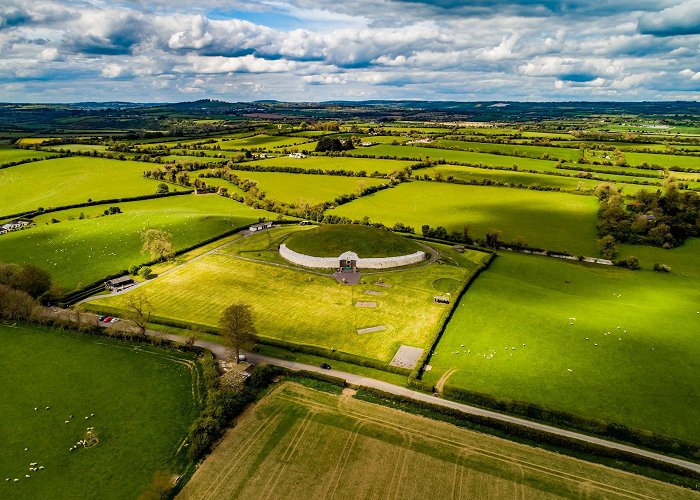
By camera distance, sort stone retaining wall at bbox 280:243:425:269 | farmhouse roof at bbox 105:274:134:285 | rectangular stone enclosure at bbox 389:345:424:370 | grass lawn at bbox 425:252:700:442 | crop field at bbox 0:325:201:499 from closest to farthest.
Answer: crop field at bbox 0:325:201:499 < grass lawn at bbox 425:252:700:442 < rectangular stone enclosure at bbox 389:345:424:370 < farmhouse roof at bbox 105:274:134:285 < stone retaining wall at bbox 280:243:425:269

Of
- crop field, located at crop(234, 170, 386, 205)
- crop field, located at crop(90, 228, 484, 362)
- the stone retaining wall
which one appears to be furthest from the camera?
crop field, located at crop(234, 170, 386, 205)

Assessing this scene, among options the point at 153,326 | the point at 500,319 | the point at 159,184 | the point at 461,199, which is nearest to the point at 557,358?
the point at 500,319

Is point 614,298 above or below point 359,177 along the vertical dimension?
below

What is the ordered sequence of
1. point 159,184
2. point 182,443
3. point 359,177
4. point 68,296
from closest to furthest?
point 182,443 < point 68,296 < point 159,184 < point 359,177

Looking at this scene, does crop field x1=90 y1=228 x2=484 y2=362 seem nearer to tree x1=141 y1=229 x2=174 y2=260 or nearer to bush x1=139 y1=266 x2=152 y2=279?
bush x1=139 y1=266 x2=152 y2=279

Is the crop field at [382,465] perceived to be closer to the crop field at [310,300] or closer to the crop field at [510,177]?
the crop field at [310,300]

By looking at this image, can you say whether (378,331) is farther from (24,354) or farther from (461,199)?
(461,199)

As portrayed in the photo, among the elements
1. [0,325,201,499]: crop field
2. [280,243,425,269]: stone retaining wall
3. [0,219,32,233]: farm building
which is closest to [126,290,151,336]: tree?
[0,325,201,499]: crop field

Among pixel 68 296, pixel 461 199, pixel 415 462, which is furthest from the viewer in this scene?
pixel 461 199
